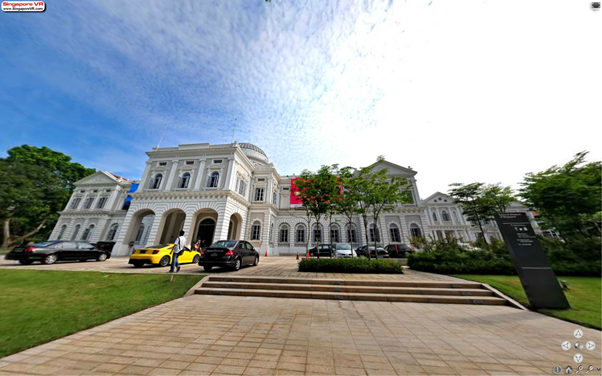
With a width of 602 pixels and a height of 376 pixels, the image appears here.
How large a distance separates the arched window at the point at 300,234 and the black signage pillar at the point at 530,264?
66.3 feet

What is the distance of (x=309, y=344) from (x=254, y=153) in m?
29.3

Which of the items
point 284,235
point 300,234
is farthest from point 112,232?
point 300,234

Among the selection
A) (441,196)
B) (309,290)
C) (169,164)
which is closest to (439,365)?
(309,290)

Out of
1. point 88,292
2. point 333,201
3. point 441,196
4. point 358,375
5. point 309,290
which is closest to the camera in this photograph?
point 358,375

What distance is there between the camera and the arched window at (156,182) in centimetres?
2012

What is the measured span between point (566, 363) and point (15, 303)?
10.9 m

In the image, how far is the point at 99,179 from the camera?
94.4ft

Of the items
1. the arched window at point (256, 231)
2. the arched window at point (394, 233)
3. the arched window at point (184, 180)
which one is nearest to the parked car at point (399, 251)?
the arched window at point (394, 233)

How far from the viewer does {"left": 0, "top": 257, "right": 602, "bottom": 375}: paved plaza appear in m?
2.35

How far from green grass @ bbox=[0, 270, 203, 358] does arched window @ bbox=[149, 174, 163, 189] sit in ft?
42.8

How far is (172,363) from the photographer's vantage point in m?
2.40

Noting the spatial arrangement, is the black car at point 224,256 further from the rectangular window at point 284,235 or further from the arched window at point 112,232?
the arched window at point 112,232

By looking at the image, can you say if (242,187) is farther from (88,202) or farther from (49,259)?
(88,202)

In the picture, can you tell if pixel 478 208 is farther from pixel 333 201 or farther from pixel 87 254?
pixel 87 254
